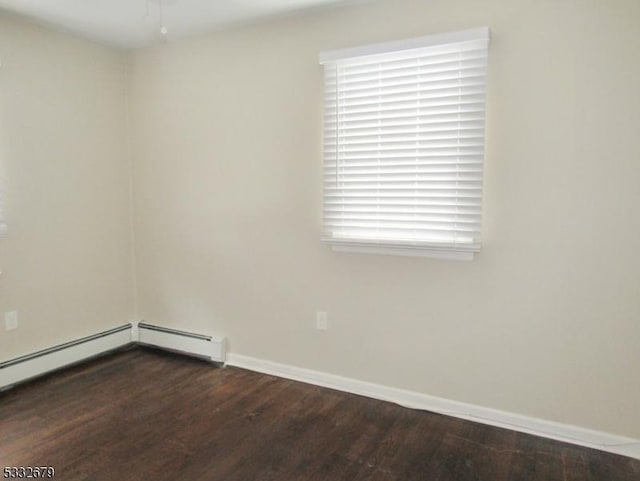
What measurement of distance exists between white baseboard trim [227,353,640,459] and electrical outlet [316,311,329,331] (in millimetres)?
316

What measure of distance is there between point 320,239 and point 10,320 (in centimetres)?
219

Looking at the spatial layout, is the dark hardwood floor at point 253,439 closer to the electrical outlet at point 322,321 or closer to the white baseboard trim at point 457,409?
the white baseboard trim at point 457,409

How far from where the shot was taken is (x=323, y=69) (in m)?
2.78

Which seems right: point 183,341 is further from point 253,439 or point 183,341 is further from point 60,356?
point 253,439

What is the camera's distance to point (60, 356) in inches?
124

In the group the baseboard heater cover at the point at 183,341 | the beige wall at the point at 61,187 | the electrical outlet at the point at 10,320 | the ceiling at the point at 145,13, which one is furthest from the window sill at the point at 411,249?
the electrical outlet at the point at 10,320

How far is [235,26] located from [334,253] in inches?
69.7

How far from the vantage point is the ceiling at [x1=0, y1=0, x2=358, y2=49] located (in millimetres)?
2639

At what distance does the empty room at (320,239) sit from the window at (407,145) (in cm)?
1

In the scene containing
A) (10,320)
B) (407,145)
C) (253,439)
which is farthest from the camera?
(10,320)

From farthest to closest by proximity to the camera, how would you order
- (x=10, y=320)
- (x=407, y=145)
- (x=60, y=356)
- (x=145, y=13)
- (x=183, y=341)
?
1. (x=183, y=341)
2. (x=60, y=356)
3. (x=10, y=320)
4. (x=145, y=13)
5. (x=407, y=145)

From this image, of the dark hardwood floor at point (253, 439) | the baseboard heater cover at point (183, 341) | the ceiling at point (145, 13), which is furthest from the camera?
the baseboard heater cover at point (183, 341)

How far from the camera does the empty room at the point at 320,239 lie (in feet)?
7.05

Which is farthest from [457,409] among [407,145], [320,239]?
[407,145]
